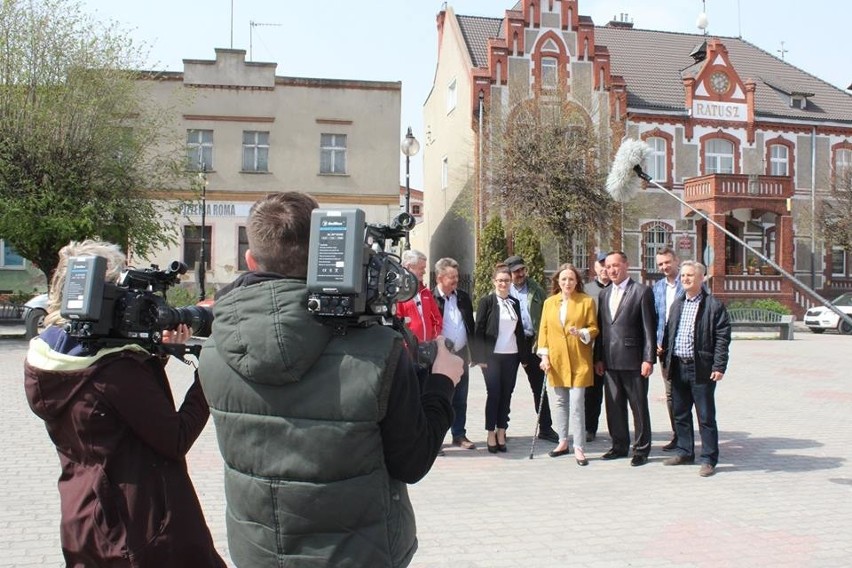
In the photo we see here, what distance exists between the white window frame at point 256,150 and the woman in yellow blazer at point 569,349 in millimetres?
27903

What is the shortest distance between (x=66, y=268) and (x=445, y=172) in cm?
3770

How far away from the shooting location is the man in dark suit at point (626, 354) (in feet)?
25.8

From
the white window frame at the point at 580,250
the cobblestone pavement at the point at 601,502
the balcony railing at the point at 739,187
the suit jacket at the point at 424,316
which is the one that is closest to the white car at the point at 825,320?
the balcony railing at the point at 739,187

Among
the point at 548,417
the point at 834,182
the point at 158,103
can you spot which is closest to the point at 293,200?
the point at 548,417

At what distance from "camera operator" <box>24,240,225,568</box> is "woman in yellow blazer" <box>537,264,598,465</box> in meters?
5.45

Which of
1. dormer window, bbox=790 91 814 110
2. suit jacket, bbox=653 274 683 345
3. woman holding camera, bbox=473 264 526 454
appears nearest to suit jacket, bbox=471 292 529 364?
woman holding camera, bbox=473 264 526 454

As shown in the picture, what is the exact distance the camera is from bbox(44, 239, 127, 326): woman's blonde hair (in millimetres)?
3025

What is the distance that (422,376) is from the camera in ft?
8.84

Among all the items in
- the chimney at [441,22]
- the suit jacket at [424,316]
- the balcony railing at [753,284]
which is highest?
the chimney at [441,22]

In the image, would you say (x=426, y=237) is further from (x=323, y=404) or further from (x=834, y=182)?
(x=323, y=404)

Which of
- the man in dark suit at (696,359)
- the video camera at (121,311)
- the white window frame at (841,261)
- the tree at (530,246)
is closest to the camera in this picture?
the video camera at (121,311)

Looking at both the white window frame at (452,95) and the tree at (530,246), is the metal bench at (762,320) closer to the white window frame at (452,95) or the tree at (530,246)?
the tree at (530,246)

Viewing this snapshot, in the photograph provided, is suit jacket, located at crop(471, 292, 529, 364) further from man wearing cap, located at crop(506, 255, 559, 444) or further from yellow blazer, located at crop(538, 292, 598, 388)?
yellow blazer, located at crop(538, 292, 598, 388)

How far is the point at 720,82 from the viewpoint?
3753 centimetres
